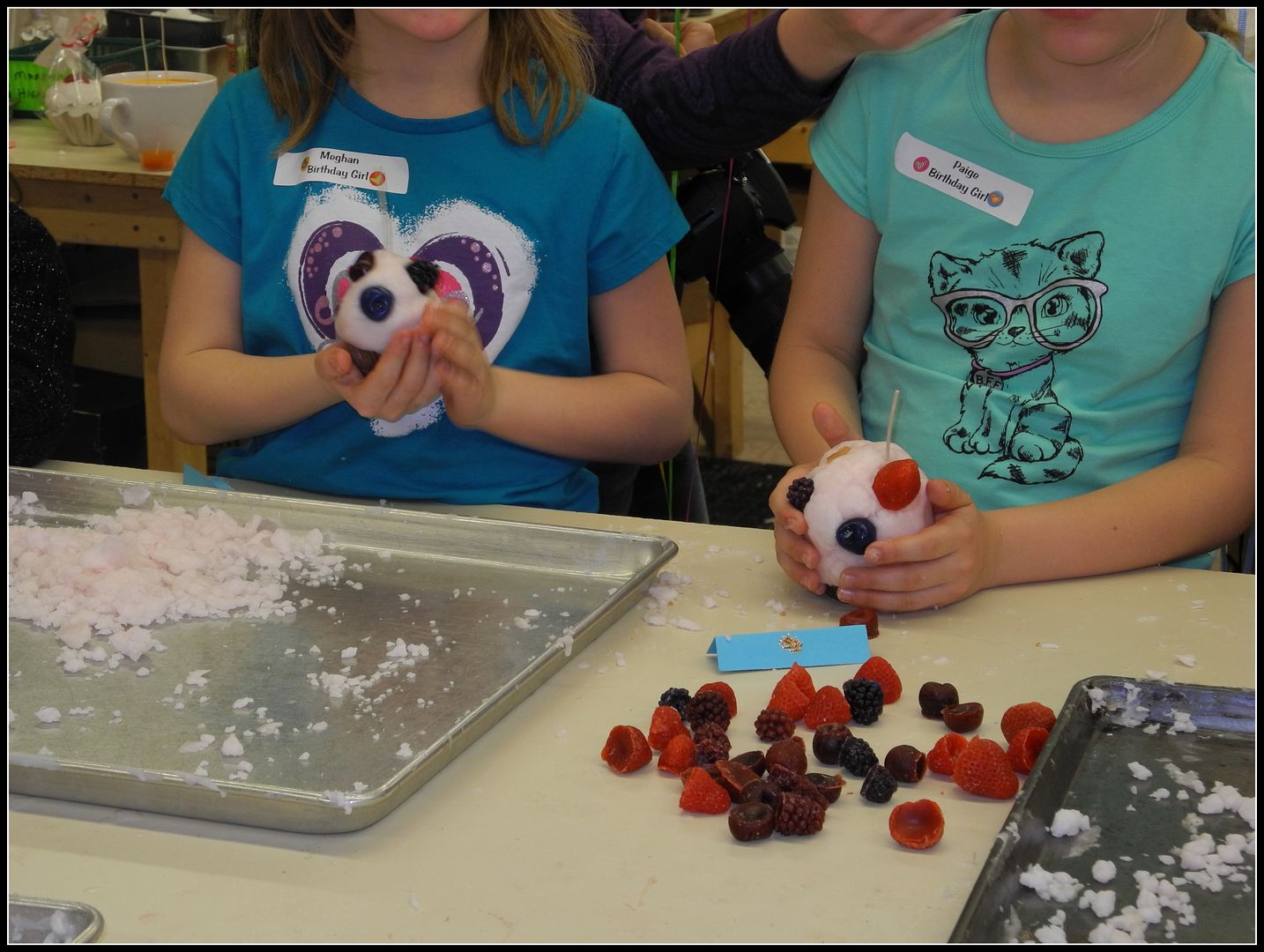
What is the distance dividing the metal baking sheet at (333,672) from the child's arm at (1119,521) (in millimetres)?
209

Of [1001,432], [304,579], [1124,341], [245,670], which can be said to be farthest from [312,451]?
[1124,341]

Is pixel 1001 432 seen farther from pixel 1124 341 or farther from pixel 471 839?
pixel 471 839

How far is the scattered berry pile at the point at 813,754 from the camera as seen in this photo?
799 millimetres

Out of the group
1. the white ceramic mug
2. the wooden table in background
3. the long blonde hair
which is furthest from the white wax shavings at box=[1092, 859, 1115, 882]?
the white ceramic mug

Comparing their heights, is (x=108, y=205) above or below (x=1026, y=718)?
above

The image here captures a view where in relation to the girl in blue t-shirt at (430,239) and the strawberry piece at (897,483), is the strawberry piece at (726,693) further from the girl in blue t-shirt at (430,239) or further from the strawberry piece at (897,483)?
the girl in blue t-shirt at (430,239)

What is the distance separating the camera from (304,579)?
3.63 feet

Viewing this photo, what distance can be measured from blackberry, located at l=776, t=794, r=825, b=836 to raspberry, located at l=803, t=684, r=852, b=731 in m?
0.12

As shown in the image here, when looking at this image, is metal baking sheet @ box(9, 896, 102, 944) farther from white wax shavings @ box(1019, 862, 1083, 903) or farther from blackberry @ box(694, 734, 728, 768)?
white wax shavings @ box(1019, 862, 1083, 903)

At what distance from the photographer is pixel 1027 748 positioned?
856 mm

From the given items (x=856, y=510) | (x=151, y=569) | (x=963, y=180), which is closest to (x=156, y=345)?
(x=151, y=569)

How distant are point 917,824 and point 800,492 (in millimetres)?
347

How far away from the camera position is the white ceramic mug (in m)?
2.27

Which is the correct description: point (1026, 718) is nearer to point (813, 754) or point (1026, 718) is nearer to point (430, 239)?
point (813, 754)
